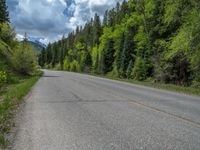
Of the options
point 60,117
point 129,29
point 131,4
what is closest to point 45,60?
point 129,29

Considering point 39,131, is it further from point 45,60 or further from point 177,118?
point 45,60

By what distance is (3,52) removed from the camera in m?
34.7

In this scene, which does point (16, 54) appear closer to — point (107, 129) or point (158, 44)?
point (158, 44)

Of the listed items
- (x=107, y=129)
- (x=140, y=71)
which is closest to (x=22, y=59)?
(x=140, y=71)

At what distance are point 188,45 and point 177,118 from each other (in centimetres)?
1411

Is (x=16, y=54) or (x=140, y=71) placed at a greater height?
(x=16, y=54)

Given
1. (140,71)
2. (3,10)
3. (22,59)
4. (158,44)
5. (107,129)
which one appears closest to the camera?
(107,129)

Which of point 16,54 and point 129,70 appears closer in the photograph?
point 16,54

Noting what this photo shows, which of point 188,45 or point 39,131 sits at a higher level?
point 188,45

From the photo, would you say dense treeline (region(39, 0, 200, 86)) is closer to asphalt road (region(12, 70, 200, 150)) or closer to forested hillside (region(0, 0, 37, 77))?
asphalt road (region(12, 70, 200, 150))

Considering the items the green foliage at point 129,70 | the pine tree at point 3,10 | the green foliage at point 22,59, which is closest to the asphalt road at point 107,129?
the green foliage at point 22,59

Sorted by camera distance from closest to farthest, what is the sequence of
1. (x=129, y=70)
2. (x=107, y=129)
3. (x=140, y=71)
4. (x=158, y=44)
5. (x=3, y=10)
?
(x=107, y=129), (x=158, y=44), (x=140, y=71), (x=129, y=70), (x=3, y=10)

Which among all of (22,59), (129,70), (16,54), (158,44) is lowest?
(129,70)

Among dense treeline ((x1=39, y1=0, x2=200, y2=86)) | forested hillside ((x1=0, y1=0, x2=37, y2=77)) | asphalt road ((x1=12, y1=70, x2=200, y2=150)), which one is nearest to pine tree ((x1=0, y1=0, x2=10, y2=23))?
forested hillside ((x1=0, y1=0, x2=37, y2=77))
